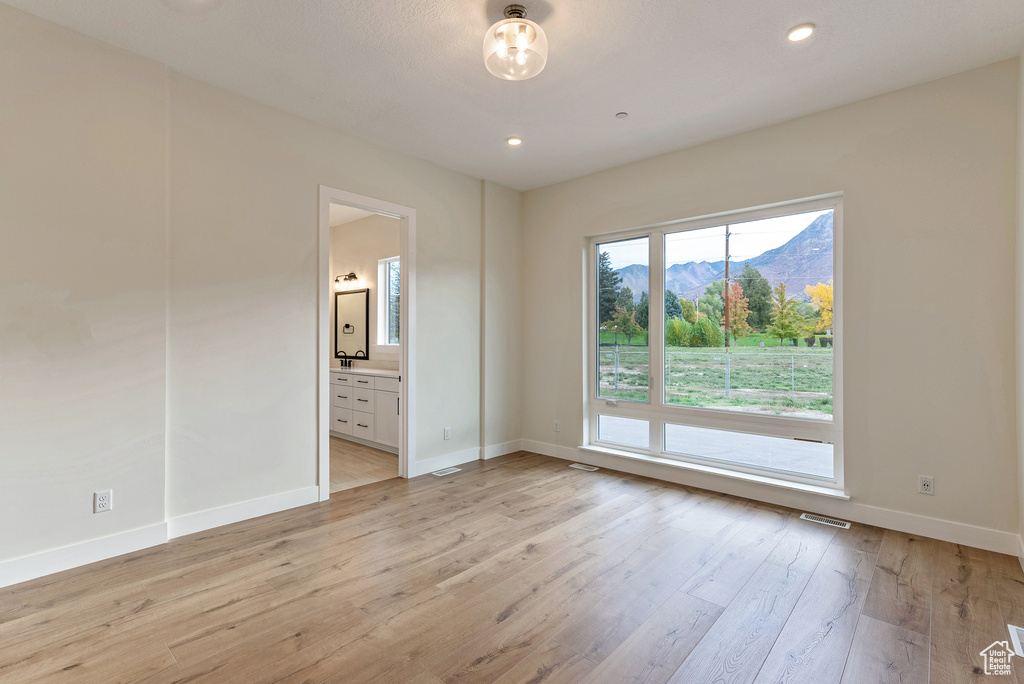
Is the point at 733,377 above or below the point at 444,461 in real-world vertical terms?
above

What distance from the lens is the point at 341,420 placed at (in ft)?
19.2

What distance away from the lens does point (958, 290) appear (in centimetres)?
288

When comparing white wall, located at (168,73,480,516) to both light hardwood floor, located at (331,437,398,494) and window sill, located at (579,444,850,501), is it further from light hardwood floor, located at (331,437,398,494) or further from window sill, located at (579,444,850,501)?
window sill, located at (579,444,850,501)

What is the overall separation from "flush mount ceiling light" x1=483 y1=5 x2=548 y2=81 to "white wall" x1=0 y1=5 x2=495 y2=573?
75.6 inches

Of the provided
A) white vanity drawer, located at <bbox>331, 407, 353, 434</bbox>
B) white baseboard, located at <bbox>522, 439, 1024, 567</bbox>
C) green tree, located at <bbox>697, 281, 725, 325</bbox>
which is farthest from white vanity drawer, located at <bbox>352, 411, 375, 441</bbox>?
green tree, located at <bbox>697, 281, 725, 325</bbox>

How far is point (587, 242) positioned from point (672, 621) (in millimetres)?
3548

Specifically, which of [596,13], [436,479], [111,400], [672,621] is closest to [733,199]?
[596,13]

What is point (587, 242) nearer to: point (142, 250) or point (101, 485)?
point (142, 250)

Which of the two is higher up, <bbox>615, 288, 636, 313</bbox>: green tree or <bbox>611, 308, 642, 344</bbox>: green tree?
<bbox>615, 288, 636, 313</bbox>: green tree

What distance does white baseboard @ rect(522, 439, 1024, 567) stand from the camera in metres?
2.77

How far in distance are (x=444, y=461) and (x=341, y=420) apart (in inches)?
76.5

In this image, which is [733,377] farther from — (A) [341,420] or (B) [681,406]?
(A) [341,420]

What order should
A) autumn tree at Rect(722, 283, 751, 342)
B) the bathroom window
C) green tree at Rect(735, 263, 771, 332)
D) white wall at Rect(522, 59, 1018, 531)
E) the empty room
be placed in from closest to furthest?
the empty room → white wall at Rect(522, 59, 1018, 531) → green tree at Rect(735, 263, 771, 332) → autumn tree at Rect(722, 283, 751, 342) → the bathroom window

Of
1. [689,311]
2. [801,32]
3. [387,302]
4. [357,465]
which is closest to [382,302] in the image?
[387,302]
